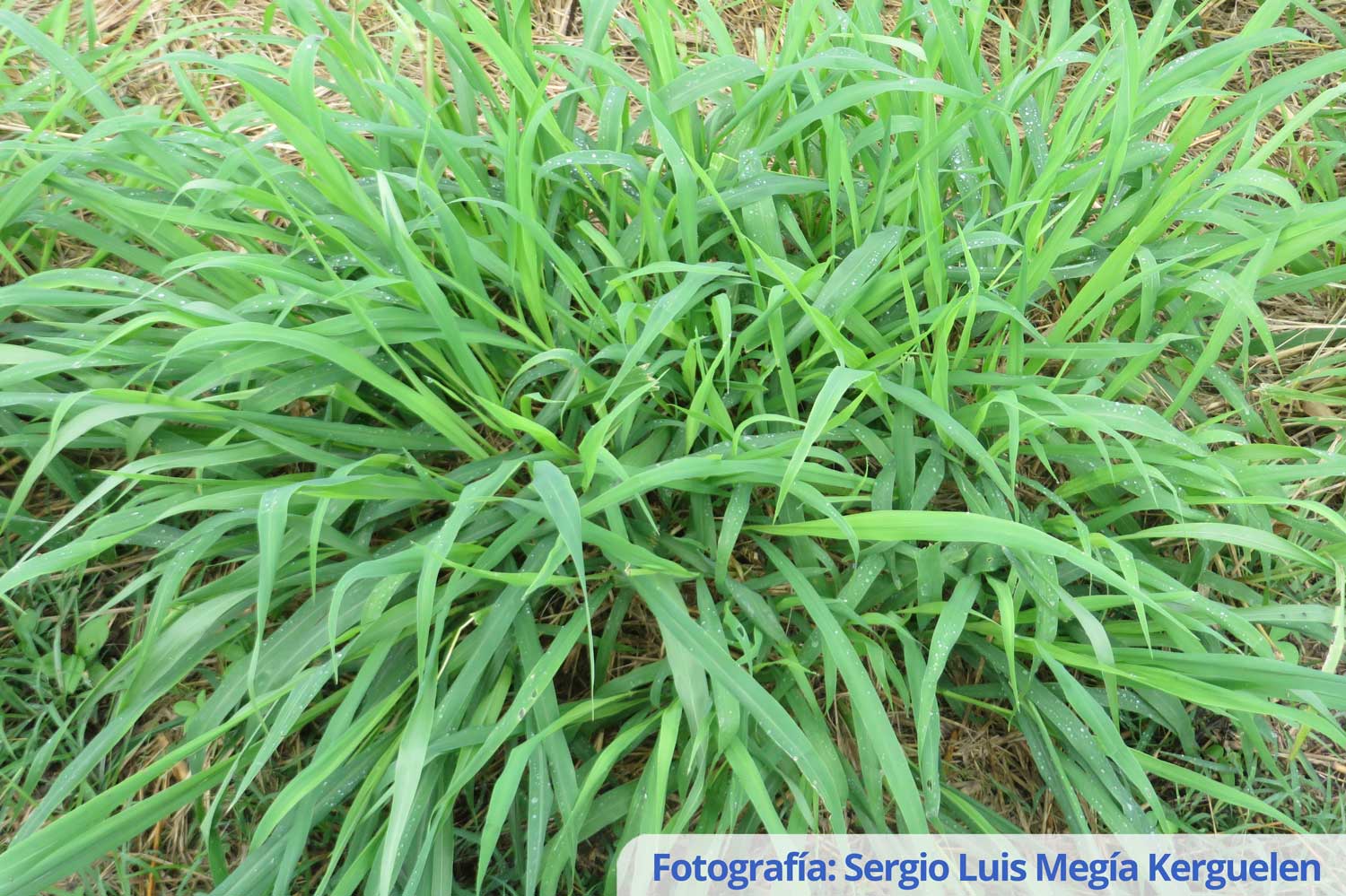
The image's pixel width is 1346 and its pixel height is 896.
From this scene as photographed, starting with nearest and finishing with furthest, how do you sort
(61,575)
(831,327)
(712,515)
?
(831,327), (712,515), (61,575)

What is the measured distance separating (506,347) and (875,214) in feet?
1.80

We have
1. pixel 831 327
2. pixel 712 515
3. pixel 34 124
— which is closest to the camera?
pixel 831 327

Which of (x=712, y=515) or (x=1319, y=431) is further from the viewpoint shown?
(x=1319, y=431)

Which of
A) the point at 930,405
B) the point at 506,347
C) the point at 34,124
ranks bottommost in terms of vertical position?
the point at 930,405

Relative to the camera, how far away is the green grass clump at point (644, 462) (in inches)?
42.3

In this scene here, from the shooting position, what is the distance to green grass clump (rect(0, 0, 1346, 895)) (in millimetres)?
1073

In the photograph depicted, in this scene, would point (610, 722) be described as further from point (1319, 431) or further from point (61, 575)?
point (1319, 431)

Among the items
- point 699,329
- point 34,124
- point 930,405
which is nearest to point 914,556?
point 930,405

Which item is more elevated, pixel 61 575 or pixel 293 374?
pixel 293 374

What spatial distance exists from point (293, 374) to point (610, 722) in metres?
0.62

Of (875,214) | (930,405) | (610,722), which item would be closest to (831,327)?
(930,405)

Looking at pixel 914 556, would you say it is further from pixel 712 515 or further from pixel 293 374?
pixel 293 374

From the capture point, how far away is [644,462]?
124cm

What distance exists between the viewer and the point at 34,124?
4.81ft
